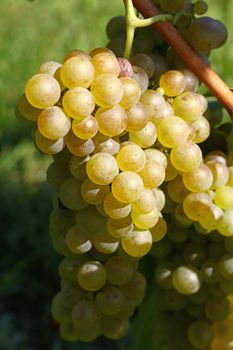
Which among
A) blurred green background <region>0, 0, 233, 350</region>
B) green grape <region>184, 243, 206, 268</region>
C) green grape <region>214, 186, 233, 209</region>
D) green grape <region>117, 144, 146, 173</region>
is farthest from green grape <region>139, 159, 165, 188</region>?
blurred green background <region>0, 0, 233, 350</region>

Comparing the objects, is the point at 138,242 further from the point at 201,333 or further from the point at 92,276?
the point at 201,333

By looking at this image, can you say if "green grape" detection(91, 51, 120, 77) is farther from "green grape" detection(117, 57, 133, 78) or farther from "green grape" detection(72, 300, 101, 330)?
"green grape" detection(72, 300, 101, 330)

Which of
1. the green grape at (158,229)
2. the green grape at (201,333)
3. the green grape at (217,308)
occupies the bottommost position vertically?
the green grape at (201,333)

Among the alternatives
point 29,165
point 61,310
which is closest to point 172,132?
point 61,310

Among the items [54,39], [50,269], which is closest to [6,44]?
[54,39]

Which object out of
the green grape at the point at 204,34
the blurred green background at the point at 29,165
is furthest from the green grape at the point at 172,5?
the blurred green background at the point at 29,165

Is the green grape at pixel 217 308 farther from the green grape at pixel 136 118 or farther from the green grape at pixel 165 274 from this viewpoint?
the green grape at pixel 136 118
